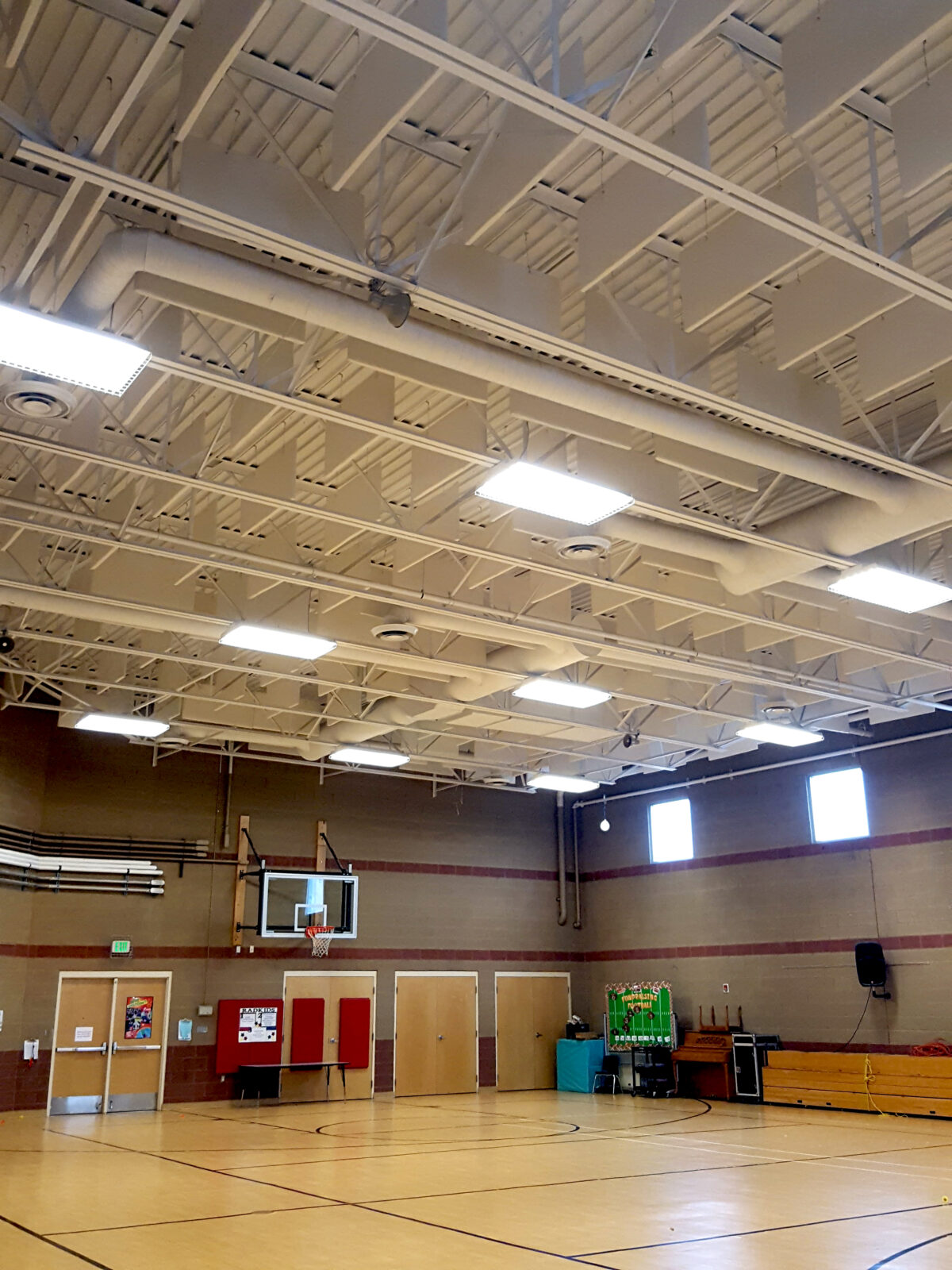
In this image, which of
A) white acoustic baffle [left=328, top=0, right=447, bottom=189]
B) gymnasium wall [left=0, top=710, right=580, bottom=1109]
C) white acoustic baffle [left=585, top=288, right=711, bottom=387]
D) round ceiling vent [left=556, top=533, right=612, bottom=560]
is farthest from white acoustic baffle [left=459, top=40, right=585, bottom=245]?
gymnasium wall [left=0, top=710, right=580, bottom=1109]

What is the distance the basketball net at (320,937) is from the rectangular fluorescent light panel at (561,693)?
8.96 meters

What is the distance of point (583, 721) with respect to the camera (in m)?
21.2

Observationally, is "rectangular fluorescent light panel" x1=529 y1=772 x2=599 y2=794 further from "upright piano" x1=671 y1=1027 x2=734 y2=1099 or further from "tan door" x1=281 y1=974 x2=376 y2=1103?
"upright piano" x1=671 y1=1027 x2=734 y2=1099

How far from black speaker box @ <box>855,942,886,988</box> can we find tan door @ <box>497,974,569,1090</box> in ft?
28.6

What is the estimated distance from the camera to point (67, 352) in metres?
8.41

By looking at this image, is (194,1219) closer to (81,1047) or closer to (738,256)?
(738,256)

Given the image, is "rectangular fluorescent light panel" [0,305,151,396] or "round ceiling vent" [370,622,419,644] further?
"round ceiling vent" [370,622,419,644]

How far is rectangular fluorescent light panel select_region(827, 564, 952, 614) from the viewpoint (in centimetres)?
1327

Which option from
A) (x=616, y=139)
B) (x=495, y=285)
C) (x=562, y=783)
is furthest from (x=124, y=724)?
(x=616, y=139)

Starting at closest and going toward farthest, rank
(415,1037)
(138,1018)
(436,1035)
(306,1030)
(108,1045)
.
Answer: (108,1045), (138,1018), (306,1030), (415,1037), (436,1035)

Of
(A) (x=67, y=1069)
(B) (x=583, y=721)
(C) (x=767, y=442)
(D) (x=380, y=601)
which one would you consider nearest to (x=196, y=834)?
(A) (x=67, y=1069)

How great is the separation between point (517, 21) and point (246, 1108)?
65.9ft

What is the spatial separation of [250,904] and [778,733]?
11.9 metres

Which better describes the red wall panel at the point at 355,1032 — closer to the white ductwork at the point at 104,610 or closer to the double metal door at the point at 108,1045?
the double metal door at the point at 108,1045
